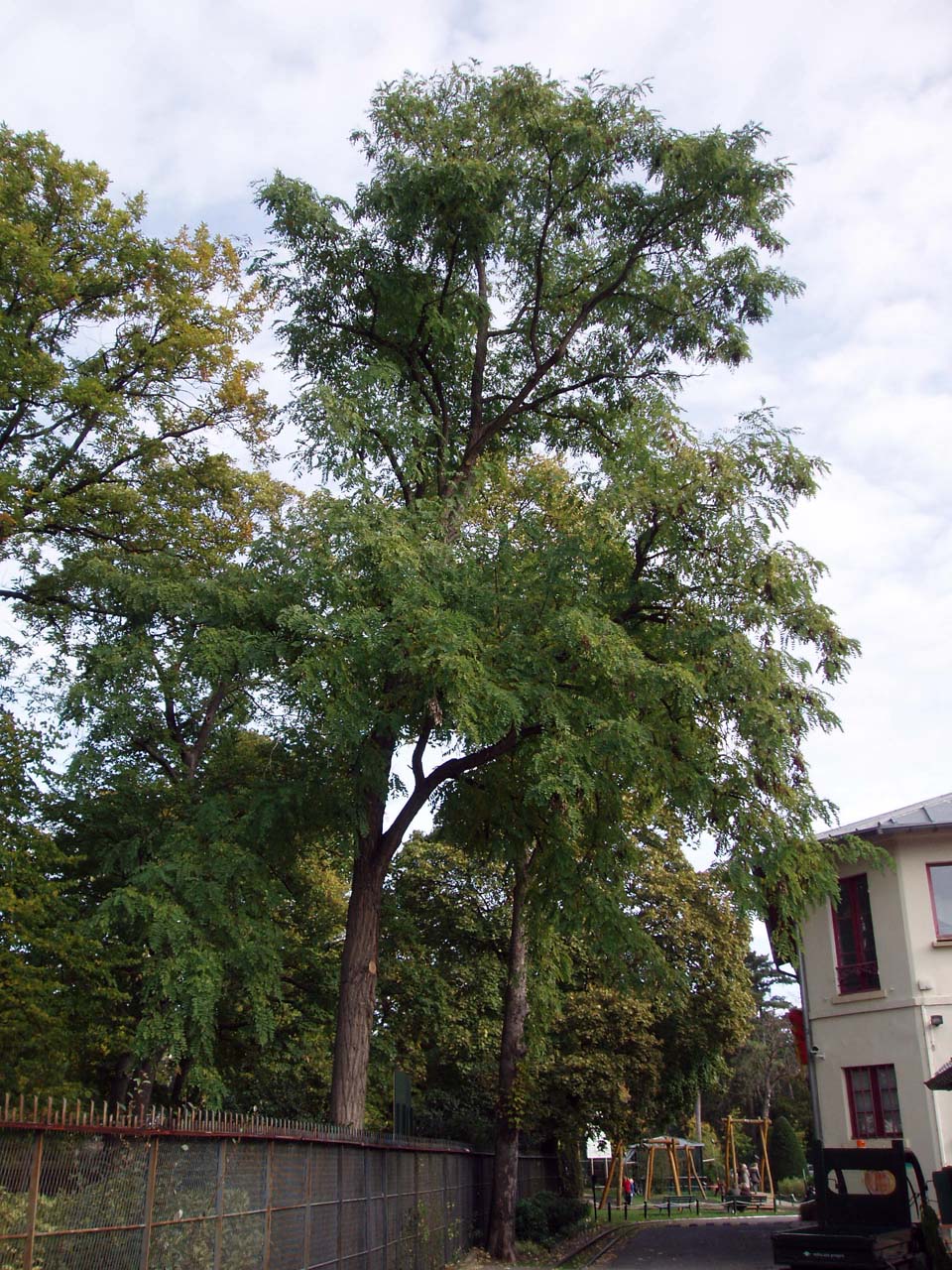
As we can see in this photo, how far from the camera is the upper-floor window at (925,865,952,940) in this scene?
69.2 ft

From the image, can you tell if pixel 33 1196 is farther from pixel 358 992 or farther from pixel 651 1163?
pixel 651 1163

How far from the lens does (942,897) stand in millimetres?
21344

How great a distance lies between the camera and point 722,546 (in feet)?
47.2

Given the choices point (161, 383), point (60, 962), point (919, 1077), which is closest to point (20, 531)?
point (161, 383)

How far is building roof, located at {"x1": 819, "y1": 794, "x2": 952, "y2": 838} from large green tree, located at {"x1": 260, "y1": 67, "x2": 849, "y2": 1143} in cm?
618

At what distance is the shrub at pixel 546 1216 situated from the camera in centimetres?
2595

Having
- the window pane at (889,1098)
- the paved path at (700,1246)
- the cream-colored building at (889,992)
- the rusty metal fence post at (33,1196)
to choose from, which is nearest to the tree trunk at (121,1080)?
the paved path at (700,1246)

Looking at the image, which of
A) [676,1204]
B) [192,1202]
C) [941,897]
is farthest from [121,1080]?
[676,1204]

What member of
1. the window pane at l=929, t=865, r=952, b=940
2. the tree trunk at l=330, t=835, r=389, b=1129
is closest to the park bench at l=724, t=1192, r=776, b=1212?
the window pane at l=929, t=865, r=952, b=940

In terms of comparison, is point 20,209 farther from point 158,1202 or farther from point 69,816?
point 158,1202

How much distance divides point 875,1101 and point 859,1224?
686 centimetres

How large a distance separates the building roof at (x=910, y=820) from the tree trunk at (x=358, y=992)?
8.95 metres

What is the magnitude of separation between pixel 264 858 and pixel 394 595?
5.31 metres

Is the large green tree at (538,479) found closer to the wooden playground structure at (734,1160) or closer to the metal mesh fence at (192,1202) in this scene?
the metal mesh fence at (192,1202)
